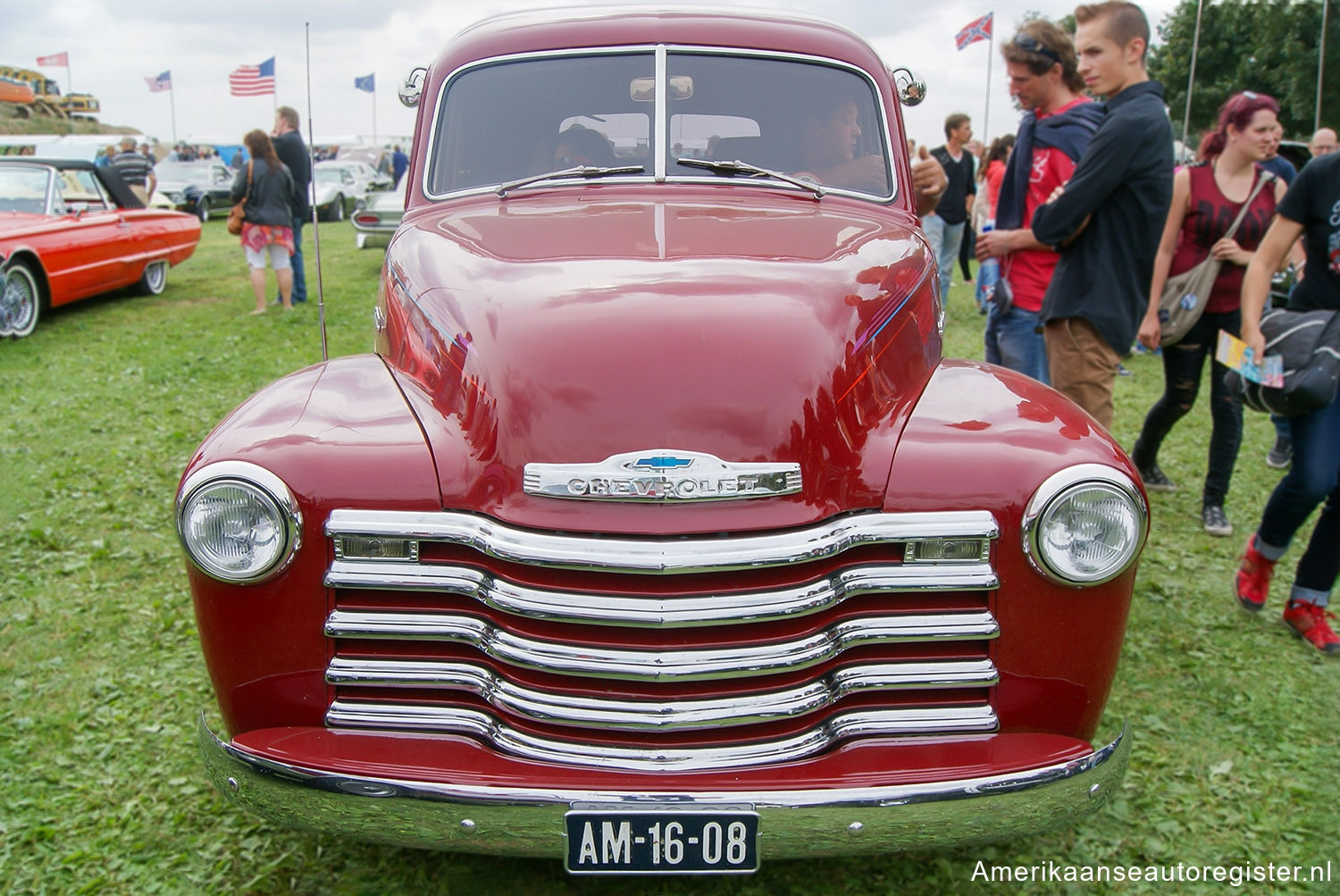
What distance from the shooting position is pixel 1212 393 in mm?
→ 5008

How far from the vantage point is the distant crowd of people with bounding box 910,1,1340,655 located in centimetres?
370

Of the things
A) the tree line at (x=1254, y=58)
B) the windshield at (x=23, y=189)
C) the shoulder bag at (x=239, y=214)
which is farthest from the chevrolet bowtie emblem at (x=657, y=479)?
the tree line at (x=1254, y=58)

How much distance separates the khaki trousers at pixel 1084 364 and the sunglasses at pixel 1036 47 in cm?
113

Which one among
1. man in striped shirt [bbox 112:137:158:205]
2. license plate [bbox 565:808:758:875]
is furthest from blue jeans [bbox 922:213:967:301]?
man in striped shirt [bbox 112:137:158:205]

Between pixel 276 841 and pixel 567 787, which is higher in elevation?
pixel 567 787

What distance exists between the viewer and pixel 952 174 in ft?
32.1

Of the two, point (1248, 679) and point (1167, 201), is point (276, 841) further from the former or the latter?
point (1167, 201)

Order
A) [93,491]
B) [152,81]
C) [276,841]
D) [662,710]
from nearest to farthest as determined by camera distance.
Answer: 1. [662,710]
2. [276,841]
3. [93,491]
4. [152,81]

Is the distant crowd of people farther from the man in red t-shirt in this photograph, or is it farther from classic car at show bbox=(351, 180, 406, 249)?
classic car at show bbox=(351, 180, 406, 249)

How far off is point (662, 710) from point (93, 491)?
4.73 m

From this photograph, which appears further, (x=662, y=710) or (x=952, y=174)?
(x=952, y=174)

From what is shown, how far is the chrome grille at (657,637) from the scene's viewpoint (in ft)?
7.16

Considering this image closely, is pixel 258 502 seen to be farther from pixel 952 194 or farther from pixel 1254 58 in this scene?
pixel 1254 58

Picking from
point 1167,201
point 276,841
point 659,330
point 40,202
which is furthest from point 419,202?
point 40,202
